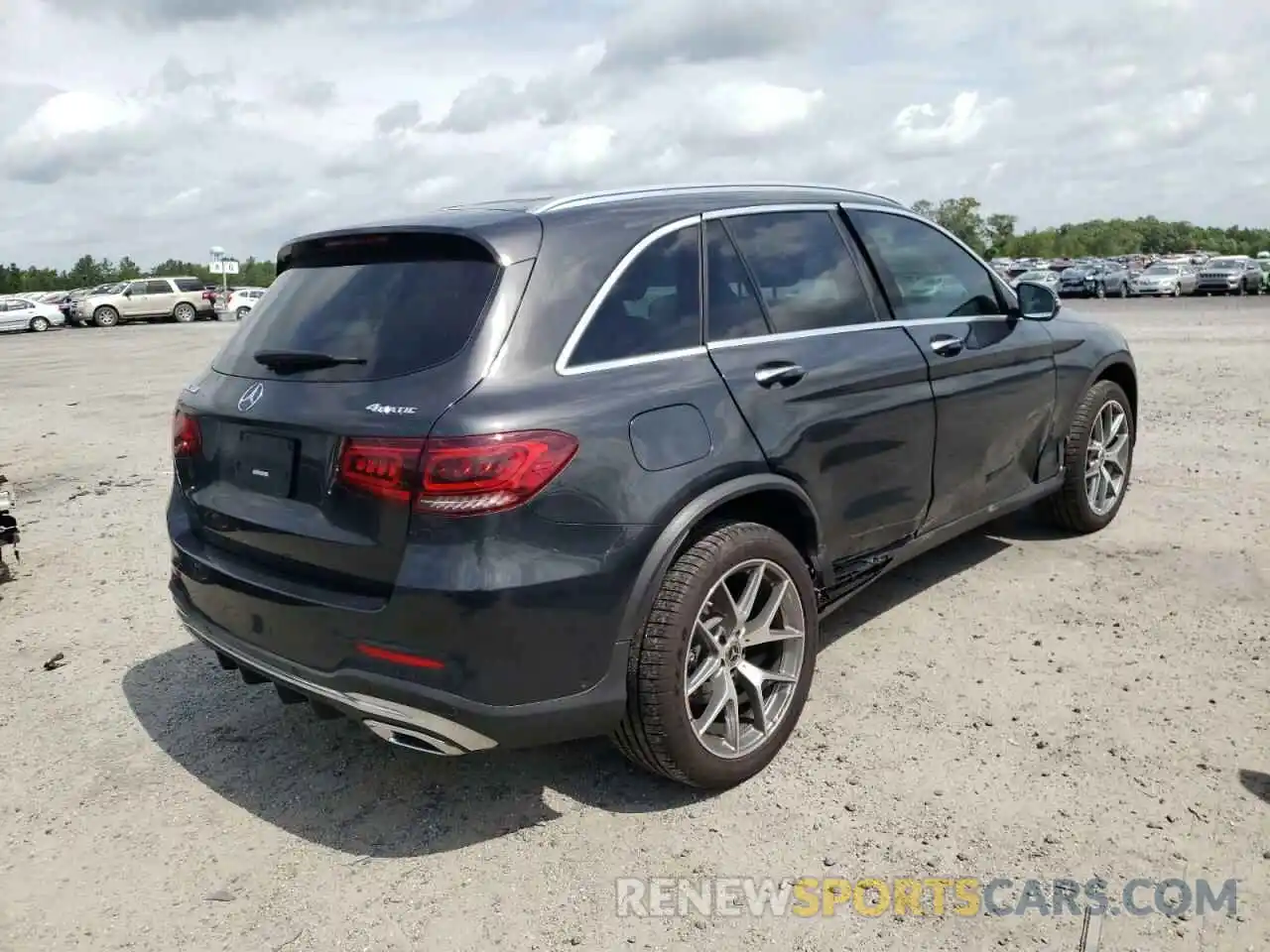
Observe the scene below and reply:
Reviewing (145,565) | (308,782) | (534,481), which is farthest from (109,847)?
(145,565)

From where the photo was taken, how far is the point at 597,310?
10.2 feet

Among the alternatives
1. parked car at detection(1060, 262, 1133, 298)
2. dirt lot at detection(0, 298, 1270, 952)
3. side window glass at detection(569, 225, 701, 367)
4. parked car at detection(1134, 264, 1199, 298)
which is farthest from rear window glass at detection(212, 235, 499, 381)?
parked car at detection(1060, 262, 1133, 298)

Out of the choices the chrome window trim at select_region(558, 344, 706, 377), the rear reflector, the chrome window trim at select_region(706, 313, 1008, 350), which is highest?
the chrome window trim at select_region(706, 313, 1008, 350)

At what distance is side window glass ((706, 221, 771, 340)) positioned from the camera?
3.45 m

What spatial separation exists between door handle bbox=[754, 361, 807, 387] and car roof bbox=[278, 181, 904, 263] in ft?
1.89

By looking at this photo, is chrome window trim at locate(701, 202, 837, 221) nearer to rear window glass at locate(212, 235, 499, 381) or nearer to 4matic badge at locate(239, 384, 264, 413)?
rear window glass at locate(212, 235, 499, 381)

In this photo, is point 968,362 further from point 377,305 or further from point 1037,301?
point 377,305

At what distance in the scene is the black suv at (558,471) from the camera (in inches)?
109

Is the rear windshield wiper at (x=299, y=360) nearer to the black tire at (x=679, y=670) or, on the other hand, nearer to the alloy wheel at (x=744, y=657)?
the black tire at (x=679, y=670)

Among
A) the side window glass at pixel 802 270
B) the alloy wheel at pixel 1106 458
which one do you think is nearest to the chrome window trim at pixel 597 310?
the side window glass at pixel 802 270

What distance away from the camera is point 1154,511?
241 inches

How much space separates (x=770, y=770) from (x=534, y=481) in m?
1.39

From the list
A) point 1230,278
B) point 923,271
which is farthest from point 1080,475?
point 1230,278

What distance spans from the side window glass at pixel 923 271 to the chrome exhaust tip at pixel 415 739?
2.50m
